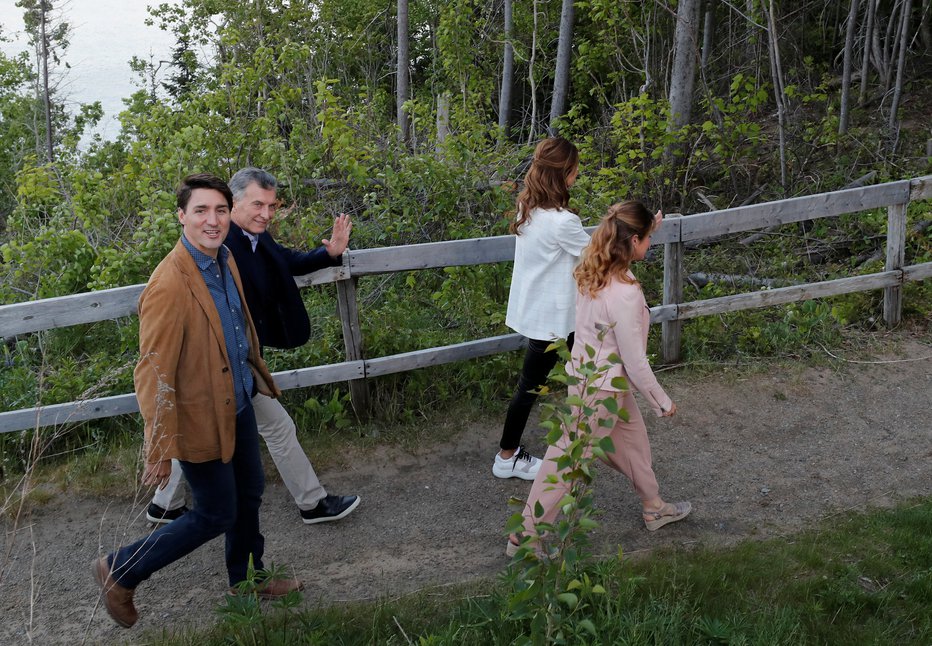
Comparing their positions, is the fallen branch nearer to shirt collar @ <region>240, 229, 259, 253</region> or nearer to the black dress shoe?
the black dress shoe

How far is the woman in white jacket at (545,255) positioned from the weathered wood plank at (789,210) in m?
1.80

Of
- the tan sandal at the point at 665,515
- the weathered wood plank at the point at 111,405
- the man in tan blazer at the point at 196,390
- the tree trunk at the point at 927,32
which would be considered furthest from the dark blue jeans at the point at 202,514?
the tree trunk at the point at 927,32

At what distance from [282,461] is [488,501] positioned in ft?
3.89

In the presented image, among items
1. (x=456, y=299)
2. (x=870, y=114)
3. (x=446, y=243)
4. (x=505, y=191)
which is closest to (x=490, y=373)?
(x=456, y=299)

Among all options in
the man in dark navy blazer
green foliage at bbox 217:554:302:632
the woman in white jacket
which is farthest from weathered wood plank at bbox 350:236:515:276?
green foliage at bbox 217:554:302:632

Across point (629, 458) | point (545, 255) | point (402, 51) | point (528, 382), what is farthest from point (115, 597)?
point (402, 51)

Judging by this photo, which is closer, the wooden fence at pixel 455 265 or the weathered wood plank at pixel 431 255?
the wooden fence at pixel 455 265

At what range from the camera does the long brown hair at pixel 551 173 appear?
445 centimetres

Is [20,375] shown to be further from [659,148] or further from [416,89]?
[416,89]

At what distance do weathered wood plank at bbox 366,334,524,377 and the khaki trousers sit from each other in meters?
0.93

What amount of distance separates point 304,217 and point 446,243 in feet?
5.57

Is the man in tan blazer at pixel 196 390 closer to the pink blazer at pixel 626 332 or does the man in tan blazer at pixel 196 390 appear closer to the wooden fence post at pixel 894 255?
the pink blazer at pixel 626 332

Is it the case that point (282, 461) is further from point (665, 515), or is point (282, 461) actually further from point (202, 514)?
point (665, 515)

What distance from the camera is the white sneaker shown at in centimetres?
515
